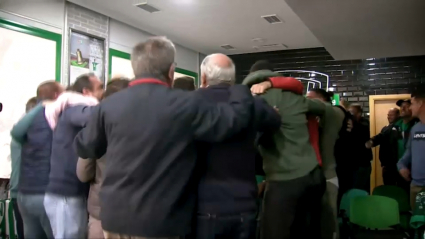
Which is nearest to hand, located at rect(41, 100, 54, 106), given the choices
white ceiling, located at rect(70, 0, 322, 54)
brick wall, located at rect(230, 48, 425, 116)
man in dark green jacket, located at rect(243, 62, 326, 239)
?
man in dark green jacket, located at rect(243, 62, 326, 239)

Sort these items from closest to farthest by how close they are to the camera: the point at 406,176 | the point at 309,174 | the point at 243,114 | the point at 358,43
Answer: the point at 243,114 → the point at 309,174 → the point at 406,176 → the point at 358,43

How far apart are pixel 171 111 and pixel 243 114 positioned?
11.6 inches

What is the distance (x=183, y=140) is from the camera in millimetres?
1562

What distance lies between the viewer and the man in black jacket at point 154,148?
1.53 meters

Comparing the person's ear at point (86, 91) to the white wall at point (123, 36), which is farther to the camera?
the white wall at point (123, 36)

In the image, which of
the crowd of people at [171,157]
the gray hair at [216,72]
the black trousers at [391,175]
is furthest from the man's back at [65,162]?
the black trousers at [391,175]

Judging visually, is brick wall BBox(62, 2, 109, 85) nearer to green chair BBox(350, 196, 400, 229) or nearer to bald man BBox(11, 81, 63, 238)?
bald man BBox(11, 81, 63, 238)

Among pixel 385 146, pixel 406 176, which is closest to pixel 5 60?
pixel 406 176

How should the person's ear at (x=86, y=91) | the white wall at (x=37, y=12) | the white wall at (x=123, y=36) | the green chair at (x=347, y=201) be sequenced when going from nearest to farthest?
1. the person's ear at (x=86, y=91)
2. the green chair at (x=347, y=201)
3. the white wall at (x=37, y=12)
4. the white wall at (x=123, y=36)

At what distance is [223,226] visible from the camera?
1712 millimetres

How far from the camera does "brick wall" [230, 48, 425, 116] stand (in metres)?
7.17

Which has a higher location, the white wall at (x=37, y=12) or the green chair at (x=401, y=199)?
the white wall at (x=37, y=12)

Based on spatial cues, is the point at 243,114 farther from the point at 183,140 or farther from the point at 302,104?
the point at 302,104

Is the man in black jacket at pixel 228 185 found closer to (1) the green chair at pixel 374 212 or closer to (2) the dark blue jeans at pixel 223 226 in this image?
(2) the dark blue jeans at pixel 223 226
